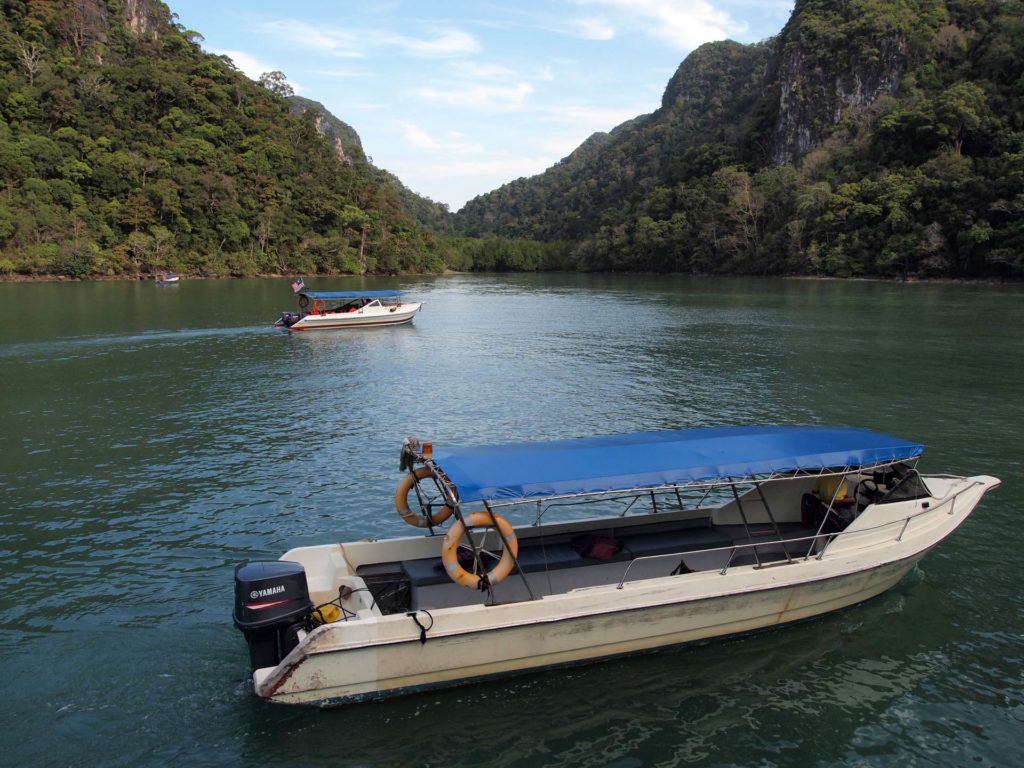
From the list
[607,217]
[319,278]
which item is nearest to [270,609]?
[319,278]

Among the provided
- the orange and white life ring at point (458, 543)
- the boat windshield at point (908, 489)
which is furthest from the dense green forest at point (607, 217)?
the orange and white life ring at point (458, 543)

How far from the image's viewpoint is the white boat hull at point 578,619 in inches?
307

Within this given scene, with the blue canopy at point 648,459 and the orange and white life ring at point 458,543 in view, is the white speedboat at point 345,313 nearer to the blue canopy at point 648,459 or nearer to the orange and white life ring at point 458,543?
the blue canopy at point 648,459

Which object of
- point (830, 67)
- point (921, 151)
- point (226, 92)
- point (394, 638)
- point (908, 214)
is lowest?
point (394, 638)

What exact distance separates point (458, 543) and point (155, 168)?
3870 inches

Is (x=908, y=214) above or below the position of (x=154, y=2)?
below

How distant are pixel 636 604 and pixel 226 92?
12392cm

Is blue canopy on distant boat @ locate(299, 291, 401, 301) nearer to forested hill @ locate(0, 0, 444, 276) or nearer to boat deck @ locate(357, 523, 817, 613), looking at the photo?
boat deck @ locate(357, 523, 817, 613)

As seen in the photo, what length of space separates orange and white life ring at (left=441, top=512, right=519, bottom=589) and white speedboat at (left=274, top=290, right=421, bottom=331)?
3675 centimetres

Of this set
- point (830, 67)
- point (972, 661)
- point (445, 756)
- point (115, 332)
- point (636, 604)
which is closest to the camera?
point (445, 756)

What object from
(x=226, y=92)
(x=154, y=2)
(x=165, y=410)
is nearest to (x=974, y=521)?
(x=165, y=410)

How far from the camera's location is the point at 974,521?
13.9 meters

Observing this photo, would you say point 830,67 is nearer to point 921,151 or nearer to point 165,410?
point 921,151

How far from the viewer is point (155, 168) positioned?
3568 inches
